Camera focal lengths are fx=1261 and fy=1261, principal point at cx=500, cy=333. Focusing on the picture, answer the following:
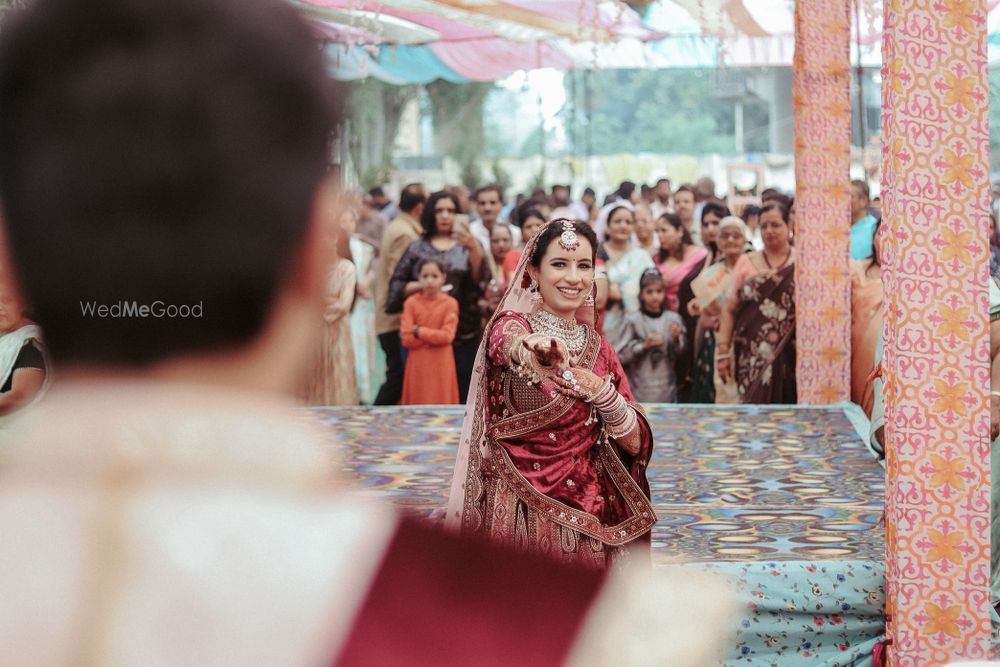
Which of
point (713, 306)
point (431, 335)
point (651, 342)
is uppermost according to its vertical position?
point (713, 306)

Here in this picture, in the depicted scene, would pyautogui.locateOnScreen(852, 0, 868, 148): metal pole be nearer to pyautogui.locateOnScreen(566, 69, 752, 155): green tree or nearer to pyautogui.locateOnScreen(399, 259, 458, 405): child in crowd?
pyautogui.locateOnScreen(399, 259, 458, 405): child in crowd

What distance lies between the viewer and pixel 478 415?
3852mm

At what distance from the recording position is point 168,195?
739 millimetres

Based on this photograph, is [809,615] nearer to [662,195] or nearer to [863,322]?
[863,322]

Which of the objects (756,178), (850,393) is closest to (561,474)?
(850,393)

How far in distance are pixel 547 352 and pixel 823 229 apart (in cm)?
470

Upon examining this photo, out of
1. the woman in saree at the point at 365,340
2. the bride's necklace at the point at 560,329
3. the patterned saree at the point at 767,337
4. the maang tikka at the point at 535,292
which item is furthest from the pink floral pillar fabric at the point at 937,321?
the woman in saree at the point at 365,340

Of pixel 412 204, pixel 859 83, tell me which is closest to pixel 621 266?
pixel 412 204

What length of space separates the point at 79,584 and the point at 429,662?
0.68ft

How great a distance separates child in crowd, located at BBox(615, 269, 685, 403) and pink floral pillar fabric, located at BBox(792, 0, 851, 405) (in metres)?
1.00

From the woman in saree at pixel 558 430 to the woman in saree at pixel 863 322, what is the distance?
14.3ft

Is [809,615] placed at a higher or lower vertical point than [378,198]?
lower

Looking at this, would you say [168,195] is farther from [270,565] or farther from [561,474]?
[561,474]

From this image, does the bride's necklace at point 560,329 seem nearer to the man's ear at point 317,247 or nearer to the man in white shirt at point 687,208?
the man's ear at point 317,247
